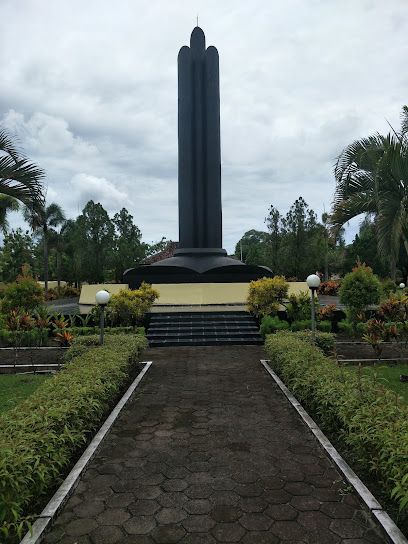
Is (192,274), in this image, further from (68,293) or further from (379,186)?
(68,293)

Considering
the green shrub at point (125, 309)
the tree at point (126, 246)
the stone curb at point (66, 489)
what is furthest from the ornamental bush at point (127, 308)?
the tree at point (126, 246)

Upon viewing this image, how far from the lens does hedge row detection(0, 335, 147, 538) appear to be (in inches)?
117

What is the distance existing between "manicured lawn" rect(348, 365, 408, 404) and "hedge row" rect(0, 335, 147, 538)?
178 inches

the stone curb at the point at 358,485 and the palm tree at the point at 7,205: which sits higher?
the palm tree at the point at 7,205

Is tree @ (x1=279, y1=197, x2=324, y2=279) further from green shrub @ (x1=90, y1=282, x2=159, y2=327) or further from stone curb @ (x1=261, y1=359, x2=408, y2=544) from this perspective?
stone curb @ (x1=261, y1=359, x2=408, y2=544)

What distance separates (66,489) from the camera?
3.63 metres

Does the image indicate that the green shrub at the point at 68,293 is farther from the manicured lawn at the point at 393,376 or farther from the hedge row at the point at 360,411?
the manicured lawn at the point at 393,376

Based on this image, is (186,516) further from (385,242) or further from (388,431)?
(385,242)

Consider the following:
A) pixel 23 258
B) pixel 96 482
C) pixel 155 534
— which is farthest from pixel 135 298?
pixel 23 258

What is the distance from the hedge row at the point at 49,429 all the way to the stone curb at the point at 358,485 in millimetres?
2717

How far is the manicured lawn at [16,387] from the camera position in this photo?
20.4 feet

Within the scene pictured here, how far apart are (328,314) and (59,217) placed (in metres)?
34.7

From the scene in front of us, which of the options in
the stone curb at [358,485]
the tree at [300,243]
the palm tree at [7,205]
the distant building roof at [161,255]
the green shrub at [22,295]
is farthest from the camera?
the distant building roof at [161,255]

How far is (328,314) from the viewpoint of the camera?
1319 cm
